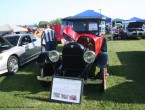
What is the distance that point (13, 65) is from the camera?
8.82 m

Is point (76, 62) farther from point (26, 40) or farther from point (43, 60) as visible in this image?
point (26, 40)

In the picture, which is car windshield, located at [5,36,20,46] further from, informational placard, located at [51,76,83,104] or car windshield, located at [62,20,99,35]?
informational placard, located at [51,76,83,104]

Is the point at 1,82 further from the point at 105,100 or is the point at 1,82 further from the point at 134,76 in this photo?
the point at 134,76

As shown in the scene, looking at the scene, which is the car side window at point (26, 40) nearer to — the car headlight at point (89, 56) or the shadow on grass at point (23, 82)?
the shadow on grass at point (23, 82)

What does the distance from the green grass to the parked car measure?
0.36 metres

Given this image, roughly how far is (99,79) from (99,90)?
0.36 m

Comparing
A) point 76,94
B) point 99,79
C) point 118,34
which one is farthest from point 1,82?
point 118,34

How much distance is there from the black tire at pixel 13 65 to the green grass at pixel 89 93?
0.19m

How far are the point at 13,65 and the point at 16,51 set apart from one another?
614 mm

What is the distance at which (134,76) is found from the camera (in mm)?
7930

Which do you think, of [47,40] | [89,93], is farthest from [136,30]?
[89,93]

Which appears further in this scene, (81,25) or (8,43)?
(81,25)

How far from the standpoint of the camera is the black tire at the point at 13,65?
338 inches

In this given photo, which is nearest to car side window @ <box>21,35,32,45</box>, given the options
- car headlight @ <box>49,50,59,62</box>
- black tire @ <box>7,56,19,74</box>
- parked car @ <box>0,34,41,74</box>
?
parked car @ <box>0,34,41,74</box>
